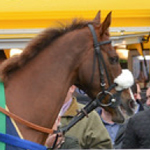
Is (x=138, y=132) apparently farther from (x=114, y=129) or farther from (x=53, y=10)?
(x=53, y=10)

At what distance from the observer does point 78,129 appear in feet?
10.0

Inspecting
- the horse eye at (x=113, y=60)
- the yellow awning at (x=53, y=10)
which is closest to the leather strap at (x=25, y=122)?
the horse eye at (x=113, y=60)

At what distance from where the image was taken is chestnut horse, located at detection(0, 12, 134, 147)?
2197 millimetres

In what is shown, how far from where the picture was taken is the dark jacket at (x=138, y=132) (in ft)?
10.5

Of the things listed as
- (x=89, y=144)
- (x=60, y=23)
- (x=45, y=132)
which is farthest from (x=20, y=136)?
(x=89, y=144)

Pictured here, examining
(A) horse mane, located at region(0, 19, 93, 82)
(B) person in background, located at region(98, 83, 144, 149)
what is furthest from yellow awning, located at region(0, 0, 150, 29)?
(A) horse mane, located at region(0, 19, 93, 82)

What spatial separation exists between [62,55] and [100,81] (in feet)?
1.01

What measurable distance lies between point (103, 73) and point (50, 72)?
14.0 inches

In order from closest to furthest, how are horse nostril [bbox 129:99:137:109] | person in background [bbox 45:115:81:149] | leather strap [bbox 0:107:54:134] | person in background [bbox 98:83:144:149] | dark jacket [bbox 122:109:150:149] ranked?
leather strap [bbox 0:107:54:134]
horse nostril [bbox 129:99:137:109]
person in background [bbox 45:115:81:149]
dark jacket [bbox 122:109:150:149]
person in background [bbox 98:83:144:149]

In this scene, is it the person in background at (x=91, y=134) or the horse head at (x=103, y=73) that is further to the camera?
the person in background at (x=91, y=134)

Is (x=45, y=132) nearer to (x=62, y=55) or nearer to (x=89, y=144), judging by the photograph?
(x=62, y=55)

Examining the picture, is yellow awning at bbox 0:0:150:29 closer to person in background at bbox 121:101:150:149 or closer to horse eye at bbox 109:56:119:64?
person in background at bbox 121:101:150:149

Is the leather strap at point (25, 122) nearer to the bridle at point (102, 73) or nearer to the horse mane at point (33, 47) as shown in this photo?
the horse mane at point (33, 47)

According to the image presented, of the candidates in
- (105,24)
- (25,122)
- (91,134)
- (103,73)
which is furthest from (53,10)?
(25,122)
